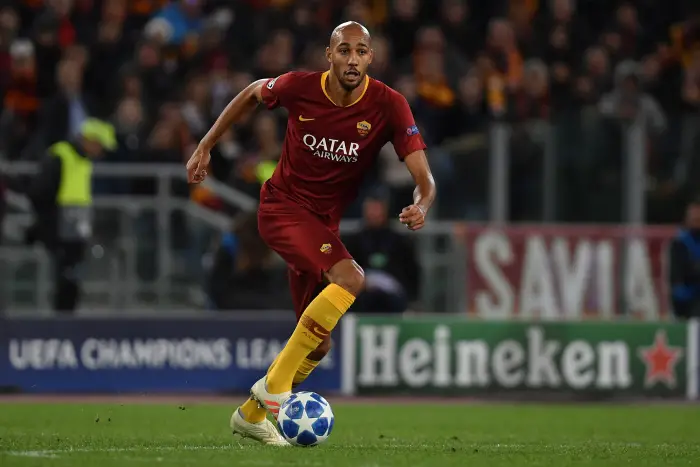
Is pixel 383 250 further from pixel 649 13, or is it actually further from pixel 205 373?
pixel 649 13

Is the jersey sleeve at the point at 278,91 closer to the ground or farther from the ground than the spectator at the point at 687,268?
farther from the ground

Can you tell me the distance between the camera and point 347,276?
8.34 meters

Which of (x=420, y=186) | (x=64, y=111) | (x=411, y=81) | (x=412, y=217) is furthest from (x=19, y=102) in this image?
(x=412, y=217)

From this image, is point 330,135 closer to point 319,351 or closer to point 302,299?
point 302,299

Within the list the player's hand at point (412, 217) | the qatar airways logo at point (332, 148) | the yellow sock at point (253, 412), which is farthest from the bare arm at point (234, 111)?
the yellow sock at point (253, 412)

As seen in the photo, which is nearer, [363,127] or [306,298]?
[363,127]

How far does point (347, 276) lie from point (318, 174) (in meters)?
0.69

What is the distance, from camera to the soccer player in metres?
8.34

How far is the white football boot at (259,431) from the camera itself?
859 cm

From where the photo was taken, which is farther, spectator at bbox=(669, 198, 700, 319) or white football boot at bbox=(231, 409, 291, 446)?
spectator at bbox=(669, 198, 700, 319)

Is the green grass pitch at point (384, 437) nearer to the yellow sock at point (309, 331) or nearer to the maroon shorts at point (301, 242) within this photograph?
the yellow sock at point (309, 331)

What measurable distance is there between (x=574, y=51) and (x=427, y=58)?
2.75m

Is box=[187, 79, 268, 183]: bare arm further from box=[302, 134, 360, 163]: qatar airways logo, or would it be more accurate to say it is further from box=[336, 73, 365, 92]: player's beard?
box=[336, 73, 365, 92]: player's beard

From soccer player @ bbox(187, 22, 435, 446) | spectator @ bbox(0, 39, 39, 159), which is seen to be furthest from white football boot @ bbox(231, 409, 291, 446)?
spectator @ bbox(0, 39, 39, 159)
